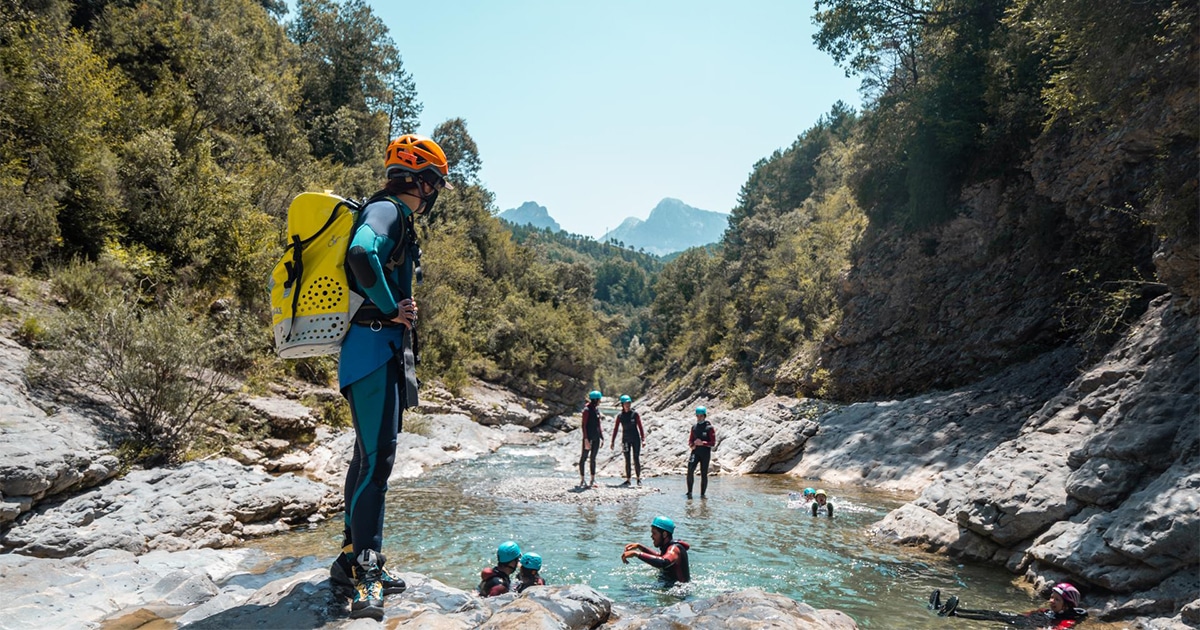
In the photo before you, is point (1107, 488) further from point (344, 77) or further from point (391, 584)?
point (344, 77)

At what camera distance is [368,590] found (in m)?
3.76

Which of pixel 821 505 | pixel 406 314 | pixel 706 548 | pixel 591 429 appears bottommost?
pixel 706 548

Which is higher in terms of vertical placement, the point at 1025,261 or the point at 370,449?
the point at 1025,261

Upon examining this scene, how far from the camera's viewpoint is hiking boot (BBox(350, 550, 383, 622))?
3674mm

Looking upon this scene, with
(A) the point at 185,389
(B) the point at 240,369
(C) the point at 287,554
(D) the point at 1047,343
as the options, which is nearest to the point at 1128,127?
(D) the point at 1047,343

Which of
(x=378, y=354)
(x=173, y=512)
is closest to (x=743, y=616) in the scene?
(x=378, y=354)

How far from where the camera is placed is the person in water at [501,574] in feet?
19.3

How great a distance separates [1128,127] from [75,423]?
1771cm

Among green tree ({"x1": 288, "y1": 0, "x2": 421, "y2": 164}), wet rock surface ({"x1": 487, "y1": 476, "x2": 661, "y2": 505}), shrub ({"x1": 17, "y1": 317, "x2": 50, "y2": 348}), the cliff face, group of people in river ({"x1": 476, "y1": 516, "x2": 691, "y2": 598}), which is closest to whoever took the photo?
group of people in river ({"x1": 476, "y1": 516, "x2": 691, "y2": 598})

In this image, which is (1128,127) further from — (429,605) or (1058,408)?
(429,605)

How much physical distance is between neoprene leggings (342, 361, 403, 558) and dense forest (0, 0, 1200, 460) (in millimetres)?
7008

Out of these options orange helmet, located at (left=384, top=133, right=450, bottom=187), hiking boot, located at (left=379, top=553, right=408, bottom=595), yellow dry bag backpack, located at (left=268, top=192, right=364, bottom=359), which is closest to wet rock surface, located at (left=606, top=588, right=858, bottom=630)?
hiking boot, located at (left=379, top=553, right=408, bottom=595)

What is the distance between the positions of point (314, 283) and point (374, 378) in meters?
0.73

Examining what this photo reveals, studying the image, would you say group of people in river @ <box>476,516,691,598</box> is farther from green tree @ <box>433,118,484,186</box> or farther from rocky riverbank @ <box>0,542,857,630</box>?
green tree @ <box>433,118,484,186</box>
